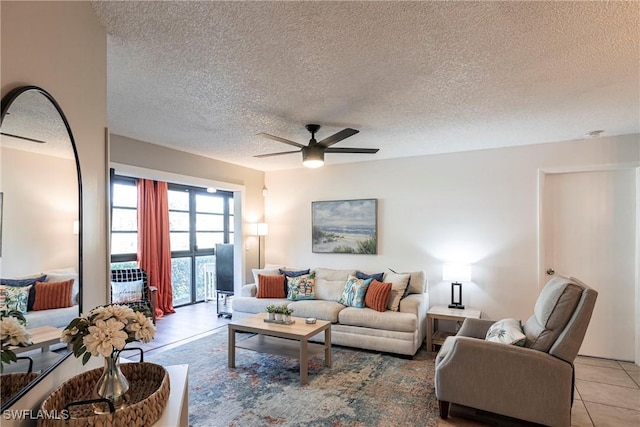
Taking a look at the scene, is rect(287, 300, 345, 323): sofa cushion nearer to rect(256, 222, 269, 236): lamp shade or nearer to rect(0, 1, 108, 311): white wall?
rect(256, 222, 269, 236): lamp shade

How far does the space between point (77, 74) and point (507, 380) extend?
314cm

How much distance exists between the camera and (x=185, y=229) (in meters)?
6.95

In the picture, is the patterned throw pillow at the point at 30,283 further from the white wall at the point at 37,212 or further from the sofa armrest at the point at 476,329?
the sofa armrest at the point at 476,329

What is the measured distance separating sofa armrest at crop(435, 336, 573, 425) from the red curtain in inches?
197

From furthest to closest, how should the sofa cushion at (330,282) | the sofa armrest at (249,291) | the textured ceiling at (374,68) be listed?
the sofa armrest at (249,291) → the sofa cushion at (330,282) → the textured ceiling at (374,68)

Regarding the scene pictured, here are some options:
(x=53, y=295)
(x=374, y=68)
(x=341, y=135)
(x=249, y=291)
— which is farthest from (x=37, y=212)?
(x=249, y=291)

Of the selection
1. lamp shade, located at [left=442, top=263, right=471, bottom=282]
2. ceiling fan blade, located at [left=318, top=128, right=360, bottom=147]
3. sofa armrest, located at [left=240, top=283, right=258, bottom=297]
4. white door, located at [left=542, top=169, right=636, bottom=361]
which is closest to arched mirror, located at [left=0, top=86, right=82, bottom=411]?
ceiling fan blade, located at [left=318, top=128, right=360, bottom=147]

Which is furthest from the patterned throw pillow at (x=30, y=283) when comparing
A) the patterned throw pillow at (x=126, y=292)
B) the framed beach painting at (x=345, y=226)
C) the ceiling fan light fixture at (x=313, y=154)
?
the patterned throw pillow at (x=126, y=292)

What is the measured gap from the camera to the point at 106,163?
179 centimetres

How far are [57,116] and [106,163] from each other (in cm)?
40

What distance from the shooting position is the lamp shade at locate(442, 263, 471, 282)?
4.40m

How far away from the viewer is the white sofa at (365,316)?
157 inches

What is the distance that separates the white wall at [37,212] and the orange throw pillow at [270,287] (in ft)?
12.1

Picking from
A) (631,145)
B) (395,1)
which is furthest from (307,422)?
(631,145)
